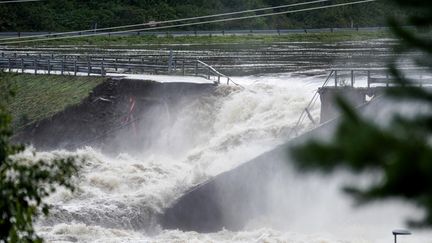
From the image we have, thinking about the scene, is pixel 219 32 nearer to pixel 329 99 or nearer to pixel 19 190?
pixel 329 99

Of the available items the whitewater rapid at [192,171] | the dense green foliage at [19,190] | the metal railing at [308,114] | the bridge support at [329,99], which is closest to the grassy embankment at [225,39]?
the whitewater rapid at [192,171]

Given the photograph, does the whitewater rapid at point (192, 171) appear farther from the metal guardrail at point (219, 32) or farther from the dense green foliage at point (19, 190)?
the metal guardrail at point (219, 32)

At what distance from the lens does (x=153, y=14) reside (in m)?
69.4

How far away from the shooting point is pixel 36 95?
4488 centimetres

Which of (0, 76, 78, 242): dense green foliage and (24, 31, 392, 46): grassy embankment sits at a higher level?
(0, 76, 78, 242): dense green foliage

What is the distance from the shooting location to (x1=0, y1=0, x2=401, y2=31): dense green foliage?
68.5 meters

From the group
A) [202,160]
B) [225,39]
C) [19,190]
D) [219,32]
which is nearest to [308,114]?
[202,160]

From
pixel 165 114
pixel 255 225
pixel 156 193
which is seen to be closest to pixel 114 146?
pixel 165 114

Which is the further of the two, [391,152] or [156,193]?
[156,193]

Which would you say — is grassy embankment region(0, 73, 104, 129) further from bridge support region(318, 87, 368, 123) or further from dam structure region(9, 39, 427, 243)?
bridge support region(318, 87, 368, 123)

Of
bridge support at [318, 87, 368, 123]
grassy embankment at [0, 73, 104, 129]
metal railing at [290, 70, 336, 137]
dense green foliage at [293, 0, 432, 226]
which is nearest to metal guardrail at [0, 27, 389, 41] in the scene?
grassy embankment at [0, 73, 104, 129]

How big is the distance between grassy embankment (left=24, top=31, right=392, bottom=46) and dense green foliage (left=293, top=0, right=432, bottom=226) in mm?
56253

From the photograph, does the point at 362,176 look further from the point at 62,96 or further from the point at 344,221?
the point at 62,96

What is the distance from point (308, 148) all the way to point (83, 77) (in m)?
40.4
